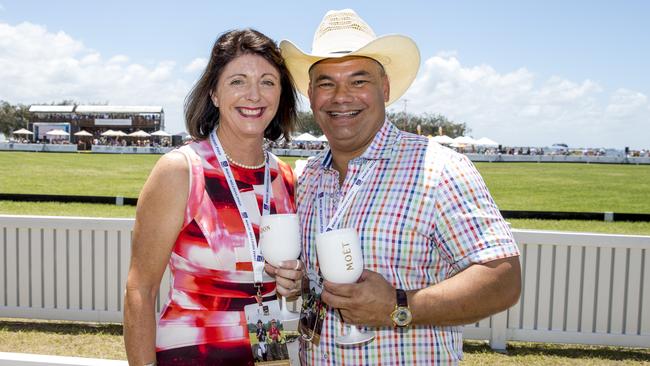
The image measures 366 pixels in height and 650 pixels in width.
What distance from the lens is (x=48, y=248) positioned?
579cm

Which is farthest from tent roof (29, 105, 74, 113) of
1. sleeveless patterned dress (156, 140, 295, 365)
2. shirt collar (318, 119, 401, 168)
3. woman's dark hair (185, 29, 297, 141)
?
shirt collar (318, 119, 401, 168)

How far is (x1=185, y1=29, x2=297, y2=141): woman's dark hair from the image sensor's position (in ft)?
8.18

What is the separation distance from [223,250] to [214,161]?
15.4 inches

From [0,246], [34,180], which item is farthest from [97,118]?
[0,246]

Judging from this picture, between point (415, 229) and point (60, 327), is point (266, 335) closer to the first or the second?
point (415, 229)

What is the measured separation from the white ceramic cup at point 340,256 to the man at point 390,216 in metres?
0.04

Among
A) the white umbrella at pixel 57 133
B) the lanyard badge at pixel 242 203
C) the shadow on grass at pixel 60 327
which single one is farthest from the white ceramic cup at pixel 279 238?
the white umbrella at pixel 57 133

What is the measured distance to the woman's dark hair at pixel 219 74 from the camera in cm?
249

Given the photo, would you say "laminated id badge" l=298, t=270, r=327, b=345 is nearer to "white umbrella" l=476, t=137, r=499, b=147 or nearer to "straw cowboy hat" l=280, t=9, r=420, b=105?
"straw cowboy hat" l=280, t=9, r=420, b=105

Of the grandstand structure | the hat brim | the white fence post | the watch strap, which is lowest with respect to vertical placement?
the white fence post

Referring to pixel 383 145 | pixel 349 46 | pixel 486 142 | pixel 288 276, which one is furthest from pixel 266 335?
pixel 486 142

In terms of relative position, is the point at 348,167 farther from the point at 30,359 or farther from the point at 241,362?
the point at 30,359

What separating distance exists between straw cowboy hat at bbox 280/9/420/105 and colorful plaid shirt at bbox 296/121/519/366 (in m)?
0.46

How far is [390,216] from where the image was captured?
220cm
